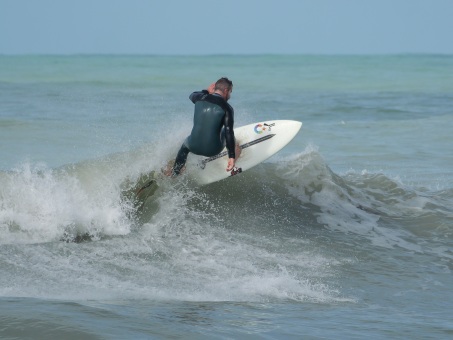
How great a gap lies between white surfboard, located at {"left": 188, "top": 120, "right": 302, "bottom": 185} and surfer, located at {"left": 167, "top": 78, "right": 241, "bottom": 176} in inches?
20.8

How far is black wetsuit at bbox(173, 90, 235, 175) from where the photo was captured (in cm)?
877

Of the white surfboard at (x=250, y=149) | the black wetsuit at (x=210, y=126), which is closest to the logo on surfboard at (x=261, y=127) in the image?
the white surfboard at (x=250, y=149)

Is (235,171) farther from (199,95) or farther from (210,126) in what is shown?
(199,95)

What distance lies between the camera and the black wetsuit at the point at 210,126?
8.77 m

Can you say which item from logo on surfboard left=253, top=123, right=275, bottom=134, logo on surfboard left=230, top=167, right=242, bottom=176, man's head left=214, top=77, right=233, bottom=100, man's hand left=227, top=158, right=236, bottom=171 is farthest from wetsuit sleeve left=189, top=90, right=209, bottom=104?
logo on surfboard left=253, top=123, right=275, bottom=134

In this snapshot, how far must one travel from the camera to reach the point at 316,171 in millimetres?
11375

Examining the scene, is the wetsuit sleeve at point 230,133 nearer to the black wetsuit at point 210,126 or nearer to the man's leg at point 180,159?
the black wetsuit at point 210,126

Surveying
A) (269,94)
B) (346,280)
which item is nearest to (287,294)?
(346,280)

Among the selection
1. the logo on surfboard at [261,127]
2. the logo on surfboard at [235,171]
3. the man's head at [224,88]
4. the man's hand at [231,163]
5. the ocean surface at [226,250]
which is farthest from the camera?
the logo on surfboard at [261,127]

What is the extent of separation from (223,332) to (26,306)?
4.60 ft

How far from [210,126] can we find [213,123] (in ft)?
0.17

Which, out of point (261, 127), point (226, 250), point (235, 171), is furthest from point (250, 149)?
point (226, 250)

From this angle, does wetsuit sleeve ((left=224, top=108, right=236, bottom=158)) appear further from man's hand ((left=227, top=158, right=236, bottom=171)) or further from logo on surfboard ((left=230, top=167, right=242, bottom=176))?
logo on surfboard ((left=230, top=167, right=242, bottom=176))

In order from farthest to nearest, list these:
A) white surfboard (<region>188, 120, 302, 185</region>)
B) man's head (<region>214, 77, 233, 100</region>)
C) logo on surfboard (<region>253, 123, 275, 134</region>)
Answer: logo on surfboard (<region>253, 123, 275, 134</region>) → white surfboard (<region>188, 120, 302, 185</region>) → man's head (<region>214, 77, 233, 100</region>)
